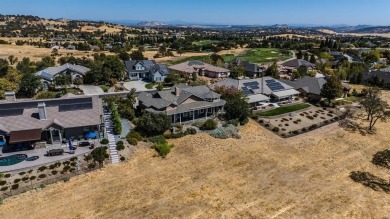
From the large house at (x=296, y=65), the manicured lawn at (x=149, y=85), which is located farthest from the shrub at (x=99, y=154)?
the large house at (x=296, y=65)

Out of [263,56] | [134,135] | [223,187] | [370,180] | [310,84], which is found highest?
[263,56]

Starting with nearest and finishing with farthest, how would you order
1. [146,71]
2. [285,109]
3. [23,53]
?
[285,109]
[146,71]
[23,53]

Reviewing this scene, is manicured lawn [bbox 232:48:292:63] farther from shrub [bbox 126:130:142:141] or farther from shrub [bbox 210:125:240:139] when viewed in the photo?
shrub [bbox 126:130:142:141]

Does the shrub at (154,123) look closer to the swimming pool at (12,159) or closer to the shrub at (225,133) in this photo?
the shrub at (225,133)

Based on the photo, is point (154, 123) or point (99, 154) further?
point (154, 123)

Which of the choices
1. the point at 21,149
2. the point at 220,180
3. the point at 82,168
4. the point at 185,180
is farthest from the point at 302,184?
the point at 21,149

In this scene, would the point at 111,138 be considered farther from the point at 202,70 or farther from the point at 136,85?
the point at 202,70

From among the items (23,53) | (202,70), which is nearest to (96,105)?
(202,70)

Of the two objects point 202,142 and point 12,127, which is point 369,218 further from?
point 12,127
